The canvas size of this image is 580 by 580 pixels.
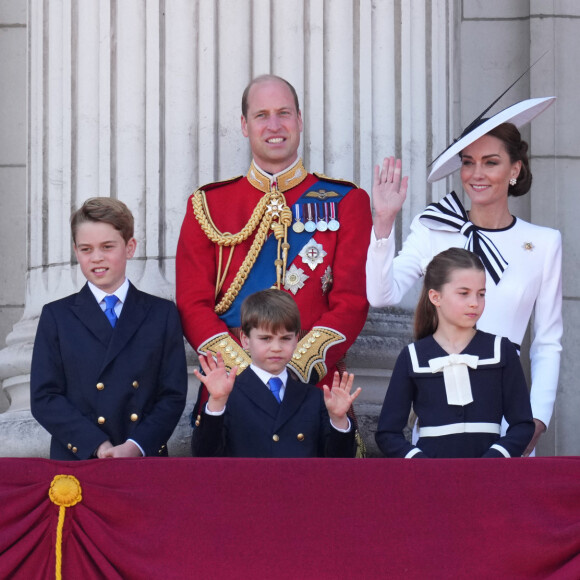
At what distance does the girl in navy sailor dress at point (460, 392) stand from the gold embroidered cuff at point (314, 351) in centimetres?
44

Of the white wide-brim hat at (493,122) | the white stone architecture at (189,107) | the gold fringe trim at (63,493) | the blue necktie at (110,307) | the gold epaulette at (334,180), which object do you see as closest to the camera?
the gold fringe trim at (63,493)

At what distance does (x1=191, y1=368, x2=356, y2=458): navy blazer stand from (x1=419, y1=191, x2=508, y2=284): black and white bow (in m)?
0.79

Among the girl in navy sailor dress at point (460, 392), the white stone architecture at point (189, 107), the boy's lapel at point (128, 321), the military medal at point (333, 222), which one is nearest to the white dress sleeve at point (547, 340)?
the girl in navy sailor dress at point (460, 392)

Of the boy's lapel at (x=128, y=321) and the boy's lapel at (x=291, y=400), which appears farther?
the boy's lapel at (x=128, y=321)

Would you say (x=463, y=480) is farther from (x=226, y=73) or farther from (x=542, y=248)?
(x=226, y=73)

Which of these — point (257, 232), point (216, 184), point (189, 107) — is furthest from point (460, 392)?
point (189, 107)

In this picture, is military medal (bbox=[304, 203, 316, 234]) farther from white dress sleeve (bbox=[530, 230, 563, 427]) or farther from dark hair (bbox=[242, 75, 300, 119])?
white dress sleeve (bbox=[530, 230, 563, 427])

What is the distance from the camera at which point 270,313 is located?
4.44 metres

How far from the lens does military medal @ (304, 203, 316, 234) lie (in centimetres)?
507

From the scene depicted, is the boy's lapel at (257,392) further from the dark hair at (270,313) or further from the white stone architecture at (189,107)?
the white stone architecture at (189,107)

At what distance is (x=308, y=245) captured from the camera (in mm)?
5047

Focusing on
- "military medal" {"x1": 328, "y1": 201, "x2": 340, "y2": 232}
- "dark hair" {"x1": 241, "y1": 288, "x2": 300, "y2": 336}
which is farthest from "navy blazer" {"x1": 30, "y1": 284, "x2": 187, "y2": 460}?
"military medal" {"x1": 328, "y1": 201, "x2": 340, "y2": 232}

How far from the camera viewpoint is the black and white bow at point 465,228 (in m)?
4.82

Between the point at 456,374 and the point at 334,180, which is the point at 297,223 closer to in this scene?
the point at 334,180
